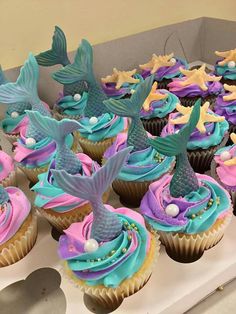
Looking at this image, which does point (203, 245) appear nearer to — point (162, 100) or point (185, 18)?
point (162, 100)

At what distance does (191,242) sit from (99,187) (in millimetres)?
403

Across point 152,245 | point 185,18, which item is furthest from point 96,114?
point 185,18

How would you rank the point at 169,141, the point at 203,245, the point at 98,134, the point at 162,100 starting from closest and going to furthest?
the point at 169,141 → the point at 203,245 → the point at 98,134 → the point at 162,100

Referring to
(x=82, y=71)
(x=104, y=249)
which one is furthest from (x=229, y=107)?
(x=104, y=249)

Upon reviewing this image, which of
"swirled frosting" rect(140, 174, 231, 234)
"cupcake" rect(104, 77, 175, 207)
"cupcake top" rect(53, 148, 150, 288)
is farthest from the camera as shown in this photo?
"cupcake" rect(104, 77, 175, 207)

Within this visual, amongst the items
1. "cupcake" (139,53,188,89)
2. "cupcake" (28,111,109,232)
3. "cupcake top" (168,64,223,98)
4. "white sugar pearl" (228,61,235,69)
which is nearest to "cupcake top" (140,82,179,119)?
"cupcake top" (168,64,223,98)

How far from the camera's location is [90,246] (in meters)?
1.02

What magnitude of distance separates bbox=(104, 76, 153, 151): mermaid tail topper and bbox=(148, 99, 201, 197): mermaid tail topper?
0.59 feet

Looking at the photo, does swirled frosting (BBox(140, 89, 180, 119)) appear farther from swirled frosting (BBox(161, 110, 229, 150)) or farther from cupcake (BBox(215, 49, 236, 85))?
cupcake (BBox(215, 49, 236, 85))

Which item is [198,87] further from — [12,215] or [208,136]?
[12,215]

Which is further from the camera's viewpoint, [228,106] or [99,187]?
[228,106]

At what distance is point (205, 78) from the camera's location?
188 centimetres

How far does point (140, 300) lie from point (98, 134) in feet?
2.52

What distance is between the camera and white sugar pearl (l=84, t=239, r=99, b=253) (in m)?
1.02
